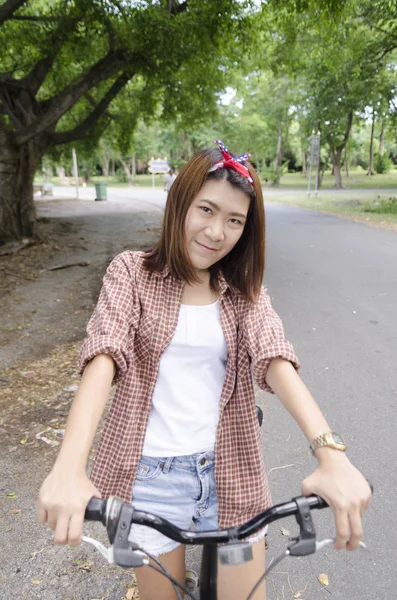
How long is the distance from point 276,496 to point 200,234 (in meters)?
2.07

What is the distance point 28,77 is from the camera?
37.3ft

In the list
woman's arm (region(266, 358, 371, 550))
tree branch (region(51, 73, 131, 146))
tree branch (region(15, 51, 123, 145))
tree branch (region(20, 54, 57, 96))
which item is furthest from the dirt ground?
tree branch (region(20, 54, 57, 96))

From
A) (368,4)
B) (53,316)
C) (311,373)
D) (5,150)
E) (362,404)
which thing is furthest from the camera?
(368,4)

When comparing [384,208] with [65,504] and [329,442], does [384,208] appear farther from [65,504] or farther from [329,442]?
[65,504]

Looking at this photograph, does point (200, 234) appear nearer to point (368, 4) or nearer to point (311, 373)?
point (311, 373)

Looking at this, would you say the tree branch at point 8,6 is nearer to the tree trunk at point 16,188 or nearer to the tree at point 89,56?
the tree at point 89,56

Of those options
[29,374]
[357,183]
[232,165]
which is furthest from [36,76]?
[357,183]

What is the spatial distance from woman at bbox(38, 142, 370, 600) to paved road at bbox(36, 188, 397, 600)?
104 cm

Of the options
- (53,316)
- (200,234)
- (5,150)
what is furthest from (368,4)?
(200,234)

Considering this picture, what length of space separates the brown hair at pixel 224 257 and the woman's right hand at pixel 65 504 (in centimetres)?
76

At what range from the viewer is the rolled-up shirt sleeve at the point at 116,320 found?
1.44 metres

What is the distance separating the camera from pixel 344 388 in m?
4.43

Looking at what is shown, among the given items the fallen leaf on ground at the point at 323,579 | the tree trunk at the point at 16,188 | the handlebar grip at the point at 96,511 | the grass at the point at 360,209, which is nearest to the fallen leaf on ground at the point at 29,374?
the fallen leaf on ground at the point at 323,579

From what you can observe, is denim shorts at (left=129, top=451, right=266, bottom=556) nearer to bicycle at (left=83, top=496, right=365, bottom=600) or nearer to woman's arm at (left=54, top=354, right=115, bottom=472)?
woman's arm at (left=54, top=354, right=115, bottom=472)
